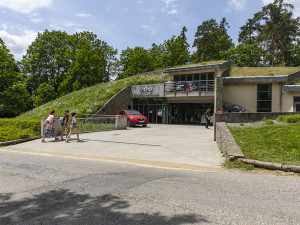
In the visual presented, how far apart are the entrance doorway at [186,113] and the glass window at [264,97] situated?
254 inches

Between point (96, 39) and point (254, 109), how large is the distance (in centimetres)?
3717

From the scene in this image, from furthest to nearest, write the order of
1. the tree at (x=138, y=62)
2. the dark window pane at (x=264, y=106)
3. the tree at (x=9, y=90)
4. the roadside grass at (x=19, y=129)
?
the tree at (x=138, y=62) < the tree at (x=9, y=90) < the dark window pane at (x=264, y=106) < the roadside grass at (x=19, y=129)

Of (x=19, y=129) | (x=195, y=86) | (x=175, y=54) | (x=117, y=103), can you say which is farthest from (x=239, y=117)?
(x=175, y=54)

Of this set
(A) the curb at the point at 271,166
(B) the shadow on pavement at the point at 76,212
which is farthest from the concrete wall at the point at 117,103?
(B) the shadow on pavement at the point at 76,212

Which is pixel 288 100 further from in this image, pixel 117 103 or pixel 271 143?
pixel 117 103

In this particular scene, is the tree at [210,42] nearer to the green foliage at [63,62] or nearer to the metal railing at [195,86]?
the green foliage at [63,62]

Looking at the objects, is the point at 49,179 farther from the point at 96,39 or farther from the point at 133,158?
the point at 96,39

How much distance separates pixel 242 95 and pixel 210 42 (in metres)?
28.2

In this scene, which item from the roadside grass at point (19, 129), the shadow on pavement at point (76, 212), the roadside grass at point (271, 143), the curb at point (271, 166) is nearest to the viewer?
the shadow on pavement at point (76, 212)

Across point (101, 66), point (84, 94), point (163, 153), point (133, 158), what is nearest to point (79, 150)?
point (133, 158)

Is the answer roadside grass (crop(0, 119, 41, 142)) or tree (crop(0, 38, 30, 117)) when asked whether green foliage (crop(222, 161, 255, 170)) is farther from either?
tree (crop(0, 38, 30, 117))

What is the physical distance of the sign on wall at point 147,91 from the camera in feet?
91.5

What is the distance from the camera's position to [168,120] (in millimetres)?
28297

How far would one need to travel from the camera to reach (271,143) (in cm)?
798
